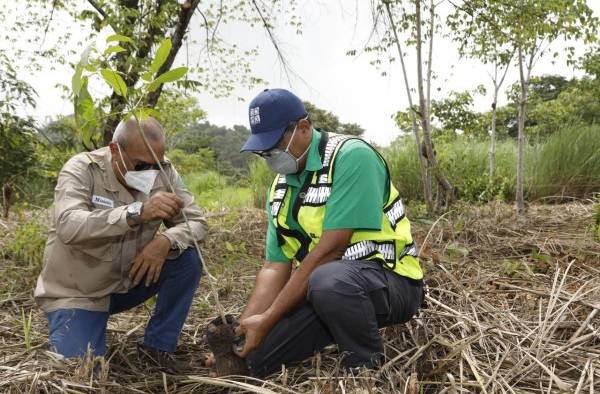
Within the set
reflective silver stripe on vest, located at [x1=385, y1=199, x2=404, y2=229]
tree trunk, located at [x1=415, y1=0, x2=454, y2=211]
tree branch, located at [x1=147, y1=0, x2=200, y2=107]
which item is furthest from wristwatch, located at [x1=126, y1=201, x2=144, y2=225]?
tree trunk, located at [x1=415, y1=0, x2=454, y2=211]

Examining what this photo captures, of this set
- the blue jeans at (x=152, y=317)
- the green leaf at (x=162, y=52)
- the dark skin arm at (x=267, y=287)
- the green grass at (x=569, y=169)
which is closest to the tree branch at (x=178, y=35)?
the blue jeans at (x=152, y=317)

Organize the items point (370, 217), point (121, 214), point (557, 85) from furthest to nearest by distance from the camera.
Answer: point (557, 85) < point (121, 214) < point (370, 217)

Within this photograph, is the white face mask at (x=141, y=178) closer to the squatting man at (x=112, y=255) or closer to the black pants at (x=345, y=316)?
the squatting man at (x=112, y=255)

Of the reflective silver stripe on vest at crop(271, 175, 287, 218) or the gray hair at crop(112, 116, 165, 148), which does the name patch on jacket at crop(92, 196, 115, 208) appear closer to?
the gray hair at crop(112, 116, 165, 148)

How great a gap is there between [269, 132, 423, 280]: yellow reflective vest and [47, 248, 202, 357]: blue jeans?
0.56 meters

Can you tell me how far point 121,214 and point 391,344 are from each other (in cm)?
119

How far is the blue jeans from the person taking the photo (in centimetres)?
219

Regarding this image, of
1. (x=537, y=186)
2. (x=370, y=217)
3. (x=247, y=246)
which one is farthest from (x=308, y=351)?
(x=537, y=186)

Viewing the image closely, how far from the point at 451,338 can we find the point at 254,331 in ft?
2.56

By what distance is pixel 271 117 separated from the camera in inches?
81.7

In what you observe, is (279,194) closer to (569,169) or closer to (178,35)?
(178,35)

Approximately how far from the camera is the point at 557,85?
26344 millimetres

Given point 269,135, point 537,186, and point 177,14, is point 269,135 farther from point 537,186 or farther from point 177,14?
point 537,186

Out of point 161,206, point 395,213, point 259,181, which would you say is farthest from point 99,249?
point 259,181
